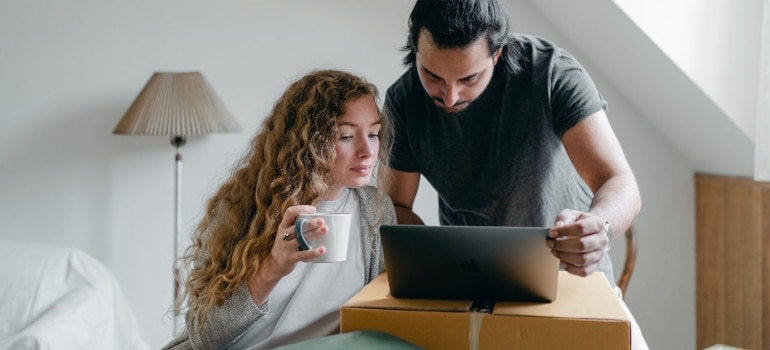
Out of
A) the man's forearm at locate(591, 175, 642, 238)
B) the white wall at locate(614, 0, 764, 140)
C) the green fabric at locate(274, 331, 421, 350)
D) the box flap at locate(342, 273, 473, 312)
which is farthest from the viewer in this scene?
the white wall at locate(614, 0, 764, 140)

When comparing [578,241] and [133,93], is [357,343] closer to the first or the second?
[578,241]

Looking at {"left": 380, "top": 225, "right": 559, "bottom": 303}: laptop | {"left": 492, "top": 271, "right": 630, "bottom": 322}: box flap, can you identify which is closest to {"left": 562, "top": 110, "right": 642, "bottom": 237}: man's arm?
{"left": 492, "top": 271, "right": 630, "bottom": 322}: box flap

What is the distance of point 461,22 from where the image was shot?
147cm

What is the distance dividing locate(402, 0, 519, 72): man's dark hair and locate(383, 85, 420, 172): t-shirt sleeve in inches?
9.2

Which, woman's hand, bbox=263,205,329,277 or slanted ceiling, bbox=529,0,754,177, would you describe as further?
slanted ceiling, bbox=529,0,754,177

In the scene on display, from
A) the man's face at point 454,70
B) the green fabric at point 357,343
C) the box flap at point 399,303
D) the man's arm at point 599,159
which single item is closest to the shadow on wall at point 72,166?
the man's face at point 454,70

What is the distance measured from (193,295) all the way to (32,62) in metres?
2.17

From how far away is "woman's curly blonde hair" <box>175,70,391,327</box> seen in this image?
1.38 m

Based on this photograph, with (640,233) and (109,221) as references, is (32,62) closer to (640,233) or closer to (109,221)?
(109,221)

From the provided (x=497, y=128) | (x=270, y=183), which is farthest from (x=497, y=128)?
(x=270, y=183)

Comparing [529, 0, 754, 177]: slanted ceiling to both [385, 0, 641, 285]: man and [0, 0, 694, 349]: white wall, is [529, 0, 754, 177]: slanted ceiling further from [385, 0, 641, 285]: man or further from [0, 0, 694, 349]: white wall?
[385, 0, 641, 285]: man

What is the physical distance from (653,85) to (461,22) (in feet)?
4.44

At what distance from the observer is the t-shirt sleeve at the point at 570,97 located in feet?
5.21

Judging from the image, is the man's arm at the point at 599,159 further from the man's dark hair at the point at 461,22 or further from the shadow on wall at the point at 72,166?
the shadow on wall at the point at 72,166
